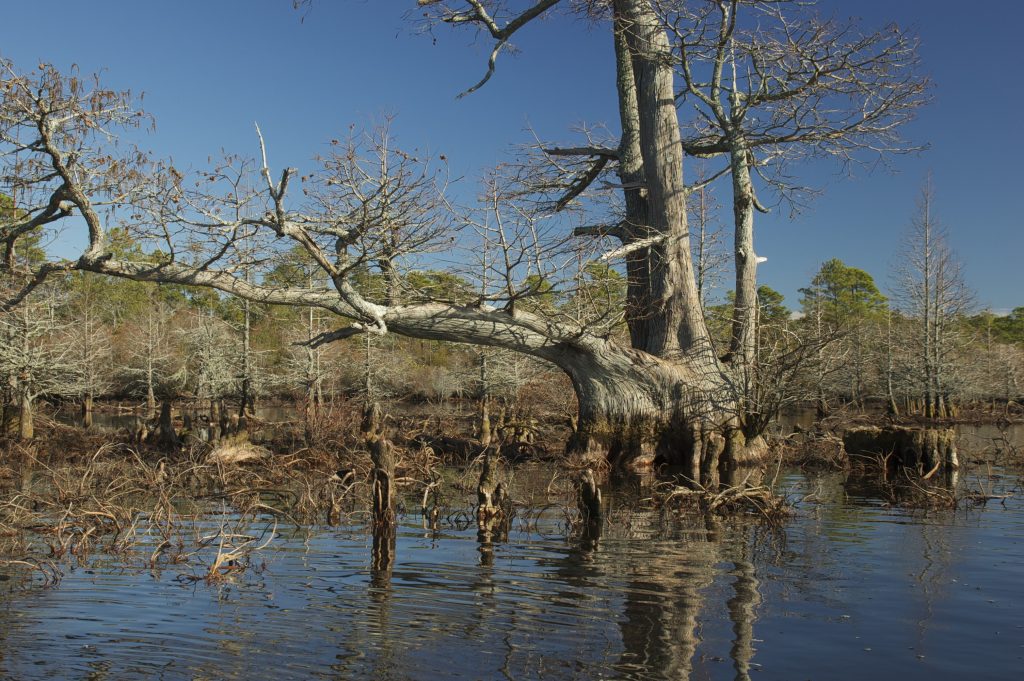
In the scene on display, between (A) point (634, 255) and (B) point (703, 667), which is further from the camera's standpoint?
(A) point (634, 255)

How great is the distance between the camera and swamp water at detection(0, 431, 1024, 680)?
4.91 metres

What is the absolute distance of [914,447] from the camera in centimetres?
1520

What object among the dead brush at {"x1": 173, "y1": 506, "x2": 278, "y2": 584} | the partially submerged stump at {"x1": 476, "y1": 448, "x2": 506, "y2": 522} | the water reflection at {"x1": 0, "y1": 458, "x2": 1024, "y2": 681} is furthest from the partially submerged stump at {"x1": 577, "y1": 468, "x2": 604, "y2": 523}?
the dead brush at {"x1": 173, "y1": 506, "x2": 278, "y2": 584}

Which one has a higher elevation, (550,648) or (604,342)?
(604,342)

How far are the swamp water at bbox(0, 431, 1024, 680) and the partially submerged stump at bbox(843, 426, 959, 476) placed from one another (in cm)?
639

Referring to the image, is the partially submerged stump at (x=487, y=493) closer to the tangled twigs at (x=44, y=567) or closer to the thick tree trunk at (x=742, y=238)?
the tangled twigs at (x=44, y=567)

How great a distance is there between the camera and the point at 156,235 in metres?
13.5

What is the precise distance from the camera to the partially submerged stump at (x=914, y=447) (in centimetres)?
1488

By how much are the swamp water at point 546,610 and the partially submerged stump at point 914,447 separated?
21.0 feet

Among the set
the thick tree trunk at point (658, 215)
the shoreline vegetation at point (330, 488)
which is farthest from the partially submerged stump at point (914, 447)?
the thick tree trunk at point (658, 215)

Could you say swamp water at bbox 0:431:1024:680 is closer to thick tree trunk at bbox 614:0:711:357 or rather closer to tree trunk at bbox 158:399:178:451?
thick tree trunk at bbox 614:0:711:357

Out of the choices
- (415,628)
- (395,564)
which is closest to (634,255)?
(395,564)

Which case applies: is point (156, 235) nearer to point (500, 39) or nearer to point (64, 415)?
point (500, 39)

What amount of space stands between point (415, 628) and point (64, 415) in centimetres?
3293
